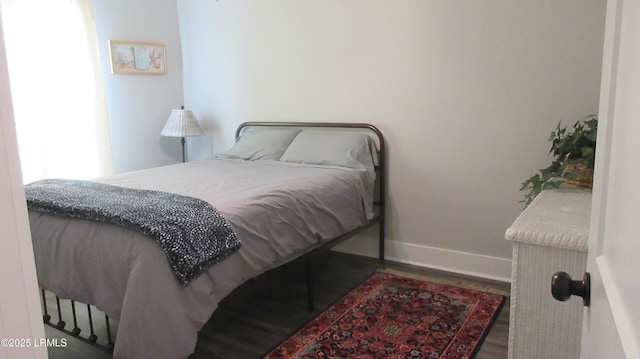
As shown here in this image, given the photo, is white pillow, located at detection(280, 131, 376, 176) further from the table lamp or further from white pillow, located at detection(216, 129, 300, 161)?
the table lamp

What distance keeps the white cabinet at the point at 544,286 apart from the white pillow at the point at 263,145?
243 centimetres

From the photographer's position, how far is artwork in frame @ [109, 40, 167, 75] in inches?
154

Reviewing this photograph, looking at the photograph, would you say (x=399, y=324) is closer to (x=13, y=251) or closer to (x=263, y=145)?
(x=263, y=145)

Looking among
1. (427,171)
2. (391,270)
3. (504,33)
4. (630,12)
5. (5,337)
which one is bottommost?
(391,270)

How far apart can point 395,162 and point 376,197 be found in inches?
12.7

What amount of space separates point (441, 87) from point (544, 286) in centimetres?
201

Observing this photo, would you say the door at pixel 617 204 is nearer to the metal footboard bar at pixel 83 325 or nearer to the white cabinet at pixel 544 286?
the white cabinet at pixel 544 286

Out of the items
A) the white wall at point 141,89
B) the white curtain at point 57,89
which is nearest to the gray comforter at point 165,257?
the white curtain at point 57,89

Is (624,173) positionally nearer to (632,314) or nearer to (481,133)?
(632,314)

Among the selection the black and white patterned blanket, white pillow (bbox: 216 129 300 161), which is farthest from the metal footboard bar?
white pillow (bbox: 216 129 300 161)

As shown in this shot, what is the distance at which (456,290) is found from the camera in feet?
9.61

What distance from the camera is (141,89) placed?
4148 mm

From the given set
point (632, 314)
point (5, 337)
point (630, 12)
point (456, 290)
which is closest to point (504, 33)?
point (456, 290)

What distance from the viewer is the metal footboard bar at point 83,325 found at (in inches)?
85.5
